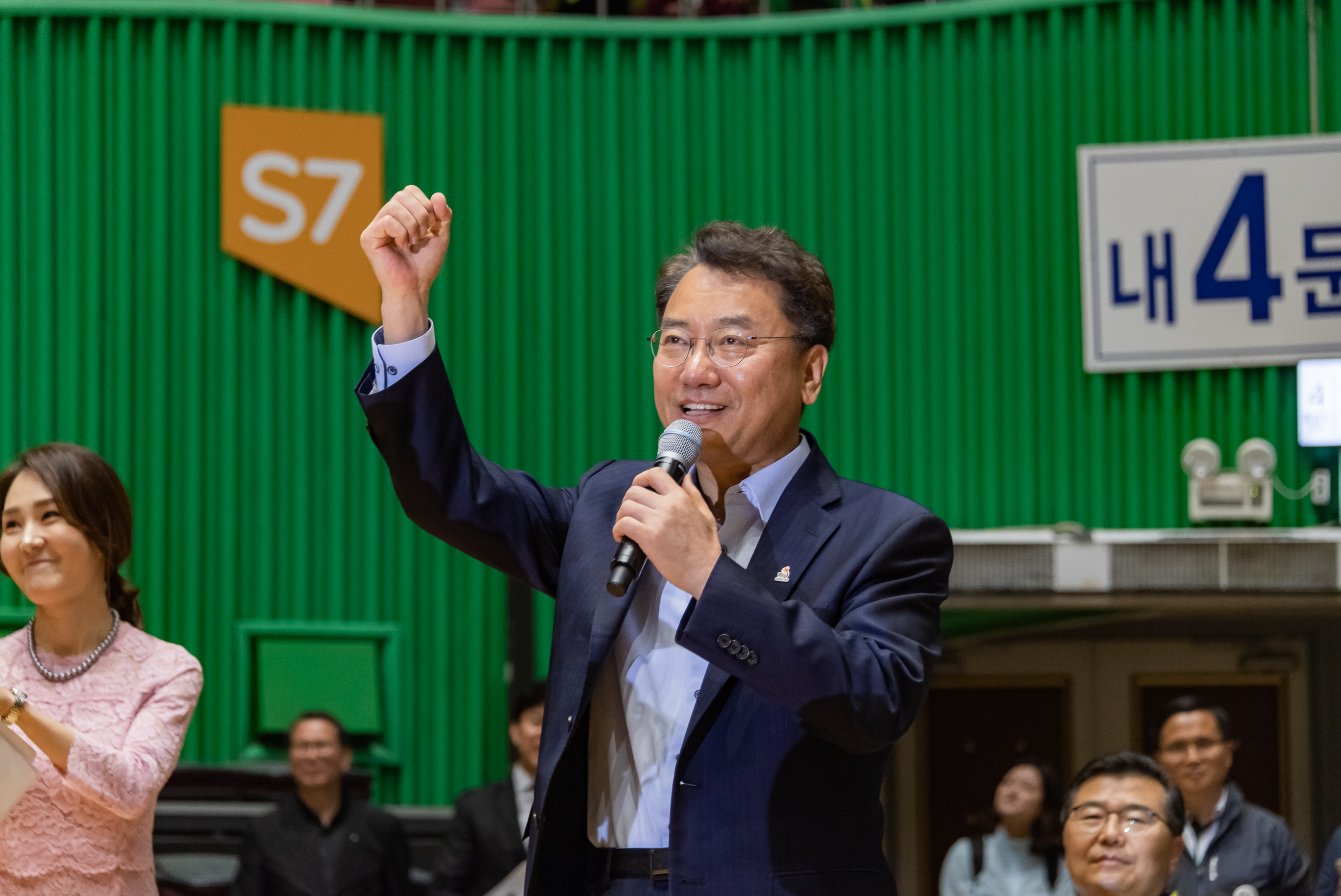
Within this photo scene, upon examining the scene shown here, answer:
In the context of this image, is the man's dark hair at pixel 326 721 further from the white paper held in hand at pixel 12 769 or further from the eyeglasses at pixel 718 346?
the eyeglasses at pixel 718 346

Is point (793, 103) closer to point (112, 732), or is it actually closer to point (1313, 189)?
point (1313, 189)

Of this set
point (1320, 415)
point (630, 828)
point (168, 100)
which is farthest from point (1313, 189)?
point (630, 828)

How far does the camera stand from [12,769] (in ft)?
6.52

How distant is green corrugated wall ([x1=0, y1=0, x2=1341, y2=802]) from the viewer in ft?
18.0

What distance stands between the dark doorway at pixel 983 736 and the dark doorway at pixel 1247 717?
30 centimetres

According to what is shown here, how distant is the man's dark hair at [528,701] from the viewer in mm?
4855

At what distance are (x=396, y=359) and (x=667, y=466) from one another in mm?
377

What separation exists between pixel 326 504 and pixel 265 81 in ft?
5.14

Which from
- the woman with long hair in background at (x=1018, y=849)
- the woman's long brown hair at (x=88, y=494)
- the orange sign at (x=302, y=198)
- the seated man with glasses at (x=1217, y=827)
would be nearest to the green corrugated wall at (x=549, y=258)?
the orange sign at (x=302, y=198)

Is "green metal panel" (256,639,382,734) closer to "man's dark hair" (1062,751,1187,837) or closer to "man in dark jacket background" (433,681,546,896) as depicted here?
"man in dark jacket background" (433,681,546,896)

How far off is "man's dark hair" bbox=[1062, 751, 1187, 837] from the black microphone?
1526 mm

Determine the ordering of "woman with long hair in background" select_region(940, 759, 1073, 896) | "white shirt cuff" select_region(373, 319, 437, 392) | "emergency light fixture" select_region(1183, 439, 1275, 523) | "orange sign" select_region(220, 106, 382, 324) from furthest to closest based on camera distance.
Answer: "orange sign" select_region(220, 106, 382, 324) → "emergency light fixture" select_region(1183, 439, 1275, 523) → "woman with long hair in background" select_region(940, 759, 1073, 896) → "white shirt cuff" select_region(373, 319, 437, 392)

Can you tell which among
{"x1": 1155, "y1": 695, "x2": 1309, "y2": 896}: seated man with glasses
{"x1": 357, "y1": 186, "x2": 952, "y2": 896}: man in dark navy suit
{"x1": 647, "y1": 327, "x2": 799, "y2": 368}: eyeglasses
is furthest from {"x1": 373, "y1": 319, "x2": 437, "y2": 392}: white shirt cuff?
{"x1": 1155, "y1": 695, "x2": 1309, "y2": 896}: seated man with glasses

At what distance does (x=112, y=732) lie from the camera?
89.2 inches
